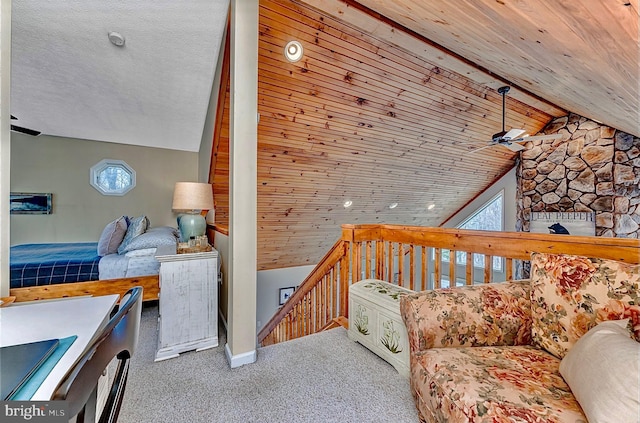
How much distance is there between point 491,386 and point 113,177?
5.16m

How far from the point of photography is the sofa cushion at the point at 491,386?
2.71 ft

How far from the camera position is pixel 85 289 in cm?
233

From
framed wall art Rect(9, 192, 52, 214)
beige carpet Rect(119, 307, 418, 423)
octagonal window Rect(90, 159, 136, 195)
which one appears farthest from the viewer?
octagonal window Rect(90, 159, 136, 195)

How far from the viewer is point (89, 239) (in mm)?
3955

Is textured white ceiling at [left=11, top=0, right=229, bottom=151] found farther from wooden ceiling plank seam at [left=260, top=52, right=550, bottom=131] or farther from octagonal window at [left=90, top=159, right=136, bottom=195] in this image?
wooden ceiling plank seam at [left=260, top=52, right=550, bottom=131]

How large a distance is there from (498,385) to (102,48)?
3761 mm

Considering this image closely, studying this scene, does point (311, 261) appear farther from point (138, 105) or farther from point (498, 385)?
point (498, 385)

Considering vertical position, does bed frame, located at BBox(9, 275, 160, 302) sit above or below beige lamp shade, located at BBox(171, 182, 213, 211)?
below

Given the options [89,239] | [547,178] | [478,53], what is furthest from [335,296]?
[547,178]

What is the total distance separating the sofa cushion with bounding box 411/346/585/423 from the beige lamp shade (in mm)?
2052

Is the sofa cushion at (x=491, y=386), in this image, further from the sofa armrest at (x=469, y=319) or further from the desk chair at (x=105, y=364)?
the desk chair at (x=105, y=364)

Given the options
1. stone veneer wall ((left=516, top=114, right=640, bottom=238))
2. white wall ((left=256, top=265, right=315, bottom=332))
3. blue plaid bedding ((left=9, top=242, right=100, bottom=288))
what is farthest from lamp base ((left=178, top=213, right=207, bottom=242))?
stone veneer wall ((left=516, top=114, right=640, bottom=238))

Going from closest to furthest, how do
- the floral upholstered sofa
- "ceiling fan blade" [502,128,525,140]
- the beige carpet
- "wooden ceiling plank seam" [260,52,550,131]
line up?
the floral upholstered sofa, the beige carpet, "wooden ceiling plank seam" [260,52,550,131], "ceiling fan blade" [502,128,525,140]

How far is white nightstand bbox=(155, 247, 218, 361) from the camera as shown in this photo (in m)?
1.89
